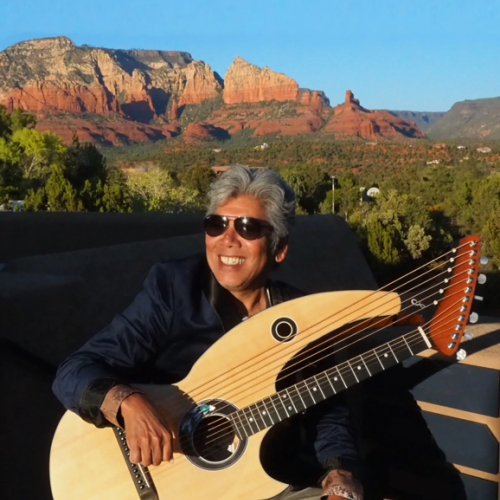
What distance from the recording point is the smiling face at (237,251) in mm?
1823

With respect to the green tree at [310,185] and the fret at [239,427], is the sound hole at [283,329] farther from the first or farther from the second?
the green tree at [310,185]

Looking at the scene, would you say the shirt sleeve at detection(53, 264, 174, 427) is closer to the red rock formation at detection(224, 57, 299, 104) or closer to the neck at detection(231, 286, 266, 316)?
the neck at detection(231, 286, 266, 316)

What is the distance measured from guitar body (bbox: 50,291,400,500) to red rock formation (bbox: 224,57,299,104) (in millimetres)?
119944

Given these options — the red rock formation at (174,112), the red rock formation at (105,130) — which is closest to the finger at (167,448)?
the red rock formation at (105,130)

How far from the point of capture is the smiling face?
5.98 feet

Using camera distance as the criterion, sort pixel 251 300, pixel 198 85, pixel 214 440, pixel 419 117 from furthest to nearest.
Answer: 1. pixel 419 117
2. pixel 198 85
3. pixel 251 300
4. pixel 214 440

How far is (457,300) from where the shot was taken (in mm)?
1561

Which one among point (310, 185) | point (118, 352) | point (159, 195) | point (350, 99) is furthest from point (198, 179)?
point (350, 99)

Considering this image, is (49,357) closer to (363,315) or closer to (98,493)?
(98,493)

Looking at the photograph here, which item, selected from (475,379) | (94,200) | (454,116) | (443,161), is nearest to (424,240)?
(94,200)

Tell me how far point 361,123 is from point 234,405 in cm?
9670

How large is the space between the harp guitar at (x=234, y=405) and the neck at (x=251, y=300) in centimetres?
20

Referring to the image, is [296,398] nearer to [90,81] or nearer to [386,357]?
[386,357]

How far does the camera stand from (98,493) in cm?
166
